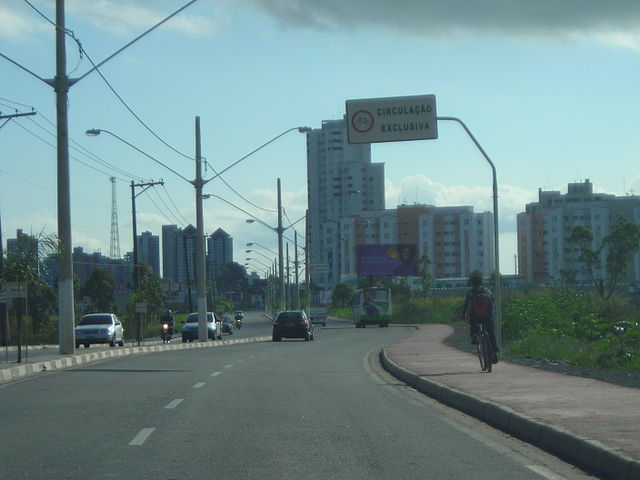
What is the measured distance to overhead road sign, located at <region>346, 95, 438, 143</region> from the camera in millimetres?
28156

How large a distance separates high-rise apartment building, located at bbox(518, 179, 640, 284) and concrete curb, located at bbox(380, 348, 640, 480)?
5360 inches

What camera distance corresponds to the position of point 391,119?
28.5 m

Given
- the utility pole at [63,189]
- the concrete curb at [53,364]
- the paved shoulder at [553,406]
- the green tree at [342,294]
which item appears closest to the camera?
the paved shoulder at [553,406]

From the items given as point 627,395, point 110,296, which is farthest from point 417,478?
point 110,296

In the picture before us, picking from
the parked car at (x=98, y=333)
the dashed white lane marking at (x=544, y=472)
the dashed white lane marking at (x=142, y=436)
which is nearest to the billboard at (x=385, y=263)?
the parked car at (x=98, y=333)

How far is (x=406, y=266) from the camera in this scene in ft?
329

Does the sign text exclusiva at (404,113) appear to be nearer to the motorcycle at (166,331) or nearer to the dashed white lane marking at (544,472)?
the dashed white lane marking at (544,472)

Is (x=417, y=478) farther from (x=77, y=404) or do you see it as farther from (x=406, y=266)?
(x=406, y=266)

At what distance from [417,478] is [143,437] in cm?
361

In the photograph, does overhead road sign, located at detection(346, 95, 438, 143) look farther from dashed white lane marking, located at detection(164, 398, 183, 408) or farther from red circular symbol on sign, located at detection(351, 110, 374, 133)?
dashed white lane marking, located at detection(164, 398, 183, 408)

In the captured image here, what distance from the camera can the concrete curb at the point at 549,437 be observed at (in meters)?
8.41

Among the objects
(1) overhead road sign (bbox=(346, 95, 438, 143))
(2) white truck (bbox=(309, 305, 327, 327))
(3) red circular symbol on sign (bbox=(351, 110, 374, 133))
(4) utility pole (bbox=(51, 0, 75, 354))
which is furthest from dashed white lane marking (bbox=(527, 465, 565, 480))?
(2) white truck (bbox=(309, 305, 327, 327))

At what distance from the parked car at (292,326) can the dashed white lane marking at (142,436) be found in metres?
37.4

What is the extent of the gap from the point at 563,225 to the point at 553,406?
151 m
